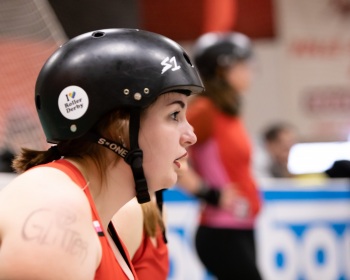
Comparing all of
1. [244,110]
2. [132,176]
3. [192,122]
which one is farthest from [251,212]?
[244,110]

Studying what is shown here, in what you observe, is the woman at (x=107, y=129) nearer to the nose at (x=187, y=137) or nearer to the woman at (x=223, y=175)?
the nose at (x=187, y=137)

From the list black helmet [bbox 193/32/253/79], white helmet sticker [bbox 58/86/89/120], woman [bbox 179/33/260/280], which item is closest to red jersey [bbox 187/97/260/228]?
woman [bbox 179/33/260/280]

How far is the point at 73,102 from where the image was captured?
1854 mm

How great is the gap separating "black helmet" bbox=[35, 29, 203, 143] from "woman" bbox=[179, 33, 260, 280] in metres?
2.31

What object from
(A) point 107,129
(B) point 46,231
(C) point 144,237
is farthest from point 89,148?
(C) point 144,237

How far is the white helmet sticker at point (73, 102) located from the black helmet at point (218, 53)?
256 centimetres

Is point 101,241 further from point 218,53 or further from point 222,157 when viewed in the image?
point 218,53

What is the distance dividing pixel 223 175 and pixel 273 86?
5550mm

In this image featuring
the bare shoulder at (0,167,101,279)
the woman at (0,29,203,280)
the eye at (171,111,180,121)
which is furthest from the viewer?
the eye at (171,111,180,121)

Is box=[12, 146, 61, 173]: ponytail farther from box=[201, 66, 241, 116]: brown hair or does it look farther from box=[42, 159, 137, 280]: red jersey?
box=[201, 66, 241, 116]: brown hair

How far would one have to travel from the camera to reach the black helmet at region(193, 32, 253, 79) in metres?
4.40

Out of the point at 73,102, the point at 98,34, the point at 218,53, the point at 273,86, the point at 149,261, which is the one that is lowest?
the point at 273,86

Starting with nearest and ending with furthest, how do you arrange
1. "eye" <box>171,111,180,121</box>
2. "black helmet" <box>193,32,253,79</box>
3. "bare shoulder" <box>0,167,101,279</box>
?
"bare shoulder" <box>0,167,101,279</box>, "eye" <box>171,111,180,121</box>, "black helmet" <box>193,32,253,79</box>

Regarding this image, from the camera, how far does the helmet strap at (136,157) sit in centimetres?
188
